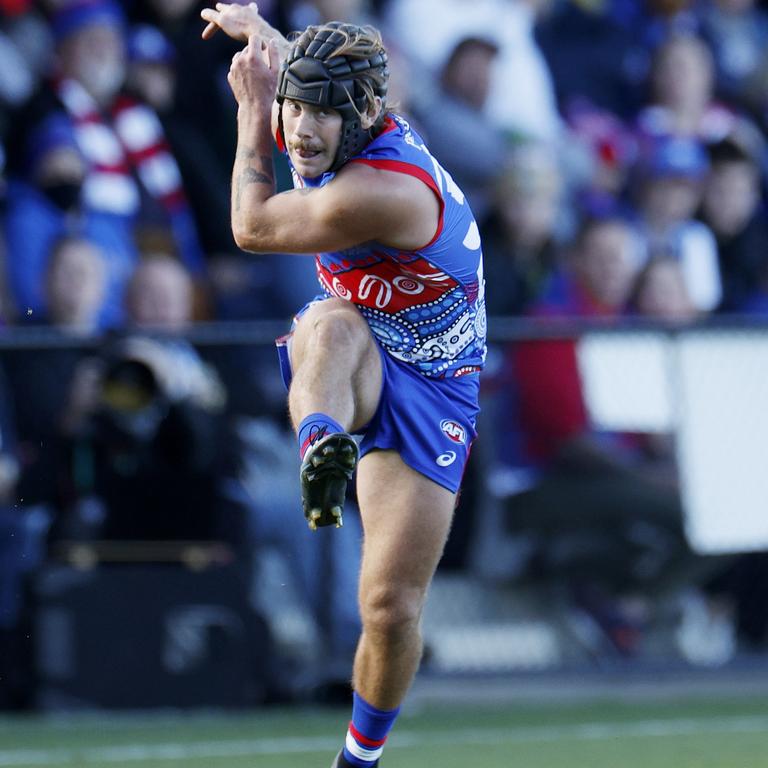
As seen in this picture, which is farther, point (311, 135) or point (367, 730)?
point (367, 730)

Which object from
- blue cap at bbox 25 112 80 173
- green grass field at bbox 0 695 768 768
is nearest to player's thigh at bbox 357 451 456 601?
green grass field at bbox 0 695 768 768

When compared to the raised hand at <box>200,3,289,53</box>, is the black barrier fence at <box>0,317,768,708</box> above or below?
below

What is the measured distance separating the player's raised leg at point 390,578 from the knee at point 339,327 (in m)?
0.41

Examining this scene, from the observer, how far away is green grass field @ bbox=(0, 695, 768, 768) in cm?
702

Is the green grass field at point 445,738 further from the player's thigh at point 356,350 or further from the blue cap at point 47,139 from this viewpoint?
the blue cap at point 47,139

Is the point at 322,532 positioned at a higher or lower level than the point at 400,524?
lower

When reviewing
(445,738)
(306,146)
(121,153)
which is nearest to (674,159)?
(121,153)

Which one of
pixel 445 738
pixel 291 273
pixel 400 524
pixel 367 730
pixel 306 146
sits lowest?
pixel 445 738

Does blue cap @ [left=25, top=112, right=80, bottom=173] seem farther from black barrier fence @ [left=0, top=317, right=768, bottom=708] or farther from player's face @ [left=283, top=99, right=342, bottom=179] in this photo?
player's face @ [left=283, top=99, right=342, bottom=179]

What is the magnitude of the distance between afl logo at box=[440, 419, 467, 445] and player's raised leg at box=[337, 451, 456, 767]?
18 cm

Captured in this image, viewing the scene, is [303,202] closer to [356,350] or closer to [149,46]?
[356,350]

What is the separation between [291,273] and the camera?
9180 mm

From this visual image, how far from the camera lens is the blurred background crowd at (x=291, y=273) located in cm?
802

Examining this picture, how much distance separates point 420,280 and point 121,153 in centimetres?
415
